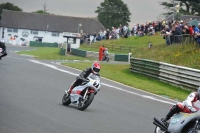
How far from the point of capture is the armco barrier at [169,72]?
24769mm

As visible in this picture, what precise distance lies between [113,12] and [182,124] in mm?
130899

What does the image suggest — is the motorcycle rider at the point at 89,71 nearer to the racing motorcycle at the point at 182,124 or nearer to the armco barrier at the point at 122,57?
the racing motorcycle at the point at 182,124

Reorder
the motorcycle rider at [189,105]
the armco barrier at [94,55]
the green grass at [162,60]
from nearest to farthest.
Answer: the motorcycle rider at [189,105] < the green grass at [162,60] < the armco barrier at [94,55]

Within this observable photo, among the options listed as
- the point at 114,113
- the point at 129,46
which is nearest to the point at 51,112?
the point at 114,113

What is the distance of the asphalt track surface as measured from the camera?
10.8 m

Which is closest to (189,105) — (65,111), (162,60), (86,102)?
(65,111)

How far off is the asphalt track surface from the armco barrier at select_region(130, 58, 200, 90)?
3.50 metres

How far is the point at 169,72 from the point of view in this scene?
27.8m

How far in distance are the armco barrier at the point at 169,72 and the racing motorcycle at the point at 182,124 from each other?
14.5 m

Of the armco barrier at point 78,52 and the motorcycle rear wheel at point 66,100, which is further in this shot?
the armco barrier at point 78,52

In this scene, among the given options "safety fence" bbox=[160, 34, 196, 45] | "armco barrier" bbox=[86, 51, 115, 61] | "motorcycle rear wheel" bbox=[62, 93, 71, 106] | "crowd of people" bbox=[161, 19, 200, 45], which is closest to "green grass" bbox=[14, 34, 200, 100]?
"safety fence" bbox=[160, 34, 196, 45]

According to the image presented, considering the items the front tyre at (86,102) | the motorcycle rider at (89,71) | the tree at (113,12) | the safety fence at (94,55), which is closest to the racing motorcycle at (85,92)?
the front tyre at (86,102)

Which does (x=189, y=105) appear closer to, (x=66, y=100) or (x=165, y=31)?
(x=66, y=100)

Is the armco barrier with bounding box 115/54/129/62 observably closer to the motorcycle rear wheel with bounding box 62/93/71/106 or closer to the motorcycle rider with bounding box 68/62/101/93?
the motorcycle rear wheel with bounding box 62/93/71/106
